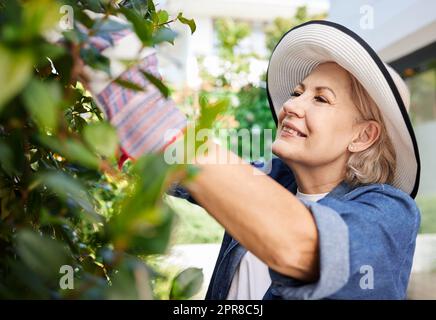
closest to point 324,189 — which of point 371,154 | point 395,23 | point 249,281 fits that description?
point 371,154

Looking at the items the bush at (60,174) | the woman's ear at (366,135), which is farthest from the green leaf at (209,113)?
the woman's ear at (366,135)

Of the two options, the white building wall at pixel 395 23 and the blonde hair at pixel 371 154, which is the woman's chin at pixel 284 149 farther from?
the white building wall at pixel 395 23

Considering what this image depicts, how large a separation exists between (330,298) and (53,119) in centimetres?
68

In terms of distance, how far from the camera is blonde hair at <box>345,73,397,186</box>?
1.38 metres

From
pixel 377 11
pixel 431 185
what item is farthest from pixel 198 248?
pixel 377 11

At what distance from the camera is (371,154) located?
56.0 inches

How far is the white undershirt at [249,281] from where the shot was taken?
1309 millimetres

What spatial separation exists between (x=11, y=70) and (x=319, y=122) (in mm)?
1005

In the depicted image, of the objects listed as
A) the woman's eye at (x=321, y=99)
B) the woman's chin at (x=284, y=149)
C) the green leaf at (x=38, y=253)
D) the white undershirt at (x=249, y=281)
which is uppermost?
the woman's eye at (x=321, y=99)

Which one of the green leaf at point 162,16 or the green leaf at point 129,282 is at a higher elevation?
the green leaf at point 162,16

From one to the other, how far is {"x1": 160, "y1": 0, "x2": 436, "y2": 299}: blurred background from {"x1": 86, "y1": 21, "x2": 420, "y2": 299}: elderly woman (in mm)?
263

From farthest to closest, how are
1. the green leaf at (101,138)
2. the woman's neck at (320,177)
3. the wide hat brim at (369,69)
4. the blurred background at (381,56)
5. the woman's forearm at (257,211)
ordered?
the blurred background at (381,56)
the woman's neck at (320,177)
the wide hat brim at (369,69)
the woman's forearm at (257,211)
the green leaf at (101,138)

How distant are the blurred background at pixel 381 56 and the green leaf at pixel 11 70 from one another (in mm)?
244
